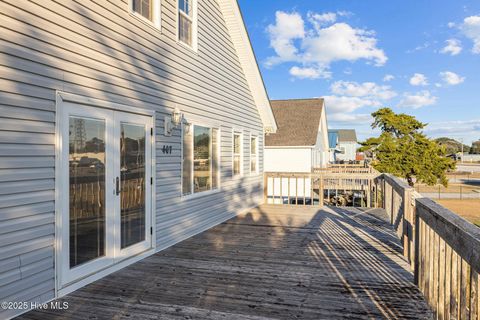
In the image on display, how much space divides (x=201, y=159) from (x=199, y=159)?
0.09 m

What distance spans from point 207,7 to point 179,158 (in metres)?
3.48

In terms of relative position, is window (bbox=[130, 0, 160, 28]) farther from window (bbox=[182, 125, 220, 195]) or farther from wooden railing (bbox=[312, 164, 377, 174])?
wooden railing (bbox=[312, 164, 377, 174])

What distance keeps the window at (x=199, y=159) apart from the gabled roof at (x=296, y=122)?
443 inches

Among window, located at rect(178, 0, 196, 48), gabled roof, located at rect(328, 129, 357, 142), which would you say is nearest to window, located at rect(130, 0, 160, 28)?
window, located at rect(178, 0, 196, 48)

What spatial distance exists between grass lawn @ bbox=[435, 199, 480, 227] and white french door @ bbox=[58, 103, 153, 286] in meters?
16.1

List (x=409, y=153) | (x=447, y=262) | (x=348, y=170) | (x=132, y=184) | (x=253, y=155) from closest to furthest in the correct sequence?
1. (x=447, y=262)
2. (x=132, y=184)
3. (x=253, y=155)
4. (x=348, y=170)
5. (x=409, y=153)

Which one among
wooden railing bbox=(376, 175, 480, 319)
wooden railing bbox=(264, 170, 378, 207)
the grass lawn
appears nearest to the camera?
wooden railing bbox=(376, 175, 480, 319)

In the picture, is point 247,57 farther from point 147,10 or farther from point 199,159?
point 147,10

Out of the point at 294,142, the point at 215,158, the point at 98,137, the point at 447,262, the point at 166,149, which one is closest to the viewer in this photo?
the point at 447,262

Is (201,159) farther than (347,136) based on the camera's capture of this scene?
No

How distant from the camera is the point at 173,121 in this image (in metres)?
5.46

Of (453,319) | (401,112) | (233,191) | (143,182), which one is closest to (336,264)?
(453,319)

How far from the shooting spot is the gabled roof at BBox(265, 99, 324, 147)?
63.5 ft

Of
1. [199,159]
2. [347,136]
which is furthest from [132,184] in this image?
[347,136]
